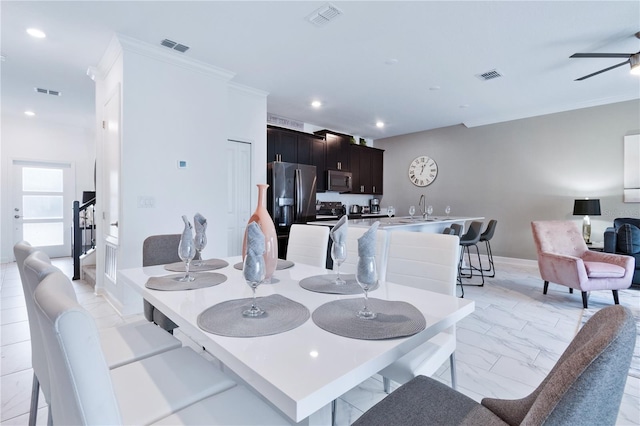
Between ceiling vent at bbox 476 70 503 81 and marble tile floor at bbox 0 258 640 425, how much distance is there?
2.79 metres

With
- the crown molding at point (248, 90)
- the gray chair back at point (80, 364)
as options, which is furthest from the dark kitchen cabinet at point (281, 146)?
the gray chair back at point (80, 364)

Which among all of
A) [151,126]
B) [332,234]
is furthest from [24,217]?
[332,234]

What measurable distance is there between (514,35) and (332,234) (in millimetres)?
3008

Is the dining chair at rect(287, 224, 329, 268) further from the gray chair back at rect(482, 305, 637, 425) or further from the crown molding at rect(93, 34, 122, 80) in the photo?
the crown molding at rect(93, 34, 122, 80)

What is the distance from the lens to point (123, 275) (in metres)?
1.70

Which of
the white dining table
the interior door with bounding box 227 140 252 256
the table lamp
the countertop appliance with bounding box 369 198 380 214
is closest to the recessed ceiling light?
the interior door with bounding box 227 140 252 256

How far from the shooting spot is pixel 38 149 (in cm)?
596

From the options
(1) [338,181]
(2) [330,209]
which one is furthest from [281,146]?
(2) [330,209]

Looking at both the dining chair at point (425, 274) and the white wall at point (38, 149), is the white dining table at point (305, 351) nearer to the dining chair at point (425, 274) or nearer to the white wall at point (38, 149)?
the dining chair at point (425, 274)

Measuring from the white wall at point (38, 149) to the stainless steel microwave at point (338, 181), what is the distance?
5050 mm

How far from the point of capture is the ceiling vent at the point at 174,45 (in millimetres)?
3045

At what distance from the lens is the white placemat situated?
0.94 m

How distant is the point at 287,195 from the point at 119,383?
406cm

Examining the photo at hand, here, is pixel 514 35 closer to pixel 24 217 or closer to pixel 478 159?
pixel 478 159
